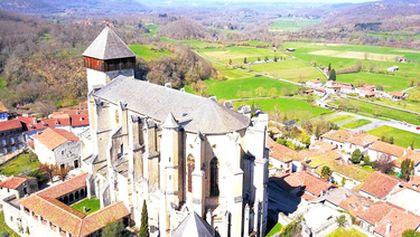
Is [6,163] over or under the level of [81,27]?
under

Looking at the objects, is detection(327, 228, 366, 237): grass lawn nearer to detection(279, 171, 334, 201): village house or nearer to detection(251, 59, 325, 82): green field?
detection(279, 171, 334, 201): village house

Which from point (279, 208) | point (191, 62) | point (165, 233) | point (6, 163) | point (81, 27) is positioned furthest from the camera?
point (81, 27)

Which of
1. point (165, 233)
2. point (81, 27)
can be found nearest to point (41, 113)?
point (165, 233)

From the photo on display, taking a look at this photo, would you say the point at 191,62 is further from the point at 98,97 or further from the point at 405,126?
the point at 98,97

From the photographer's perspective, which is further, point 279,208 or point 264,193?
point 279,208

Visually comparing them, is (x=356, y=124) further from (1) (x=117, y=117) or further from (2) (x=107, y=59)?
(2) (x=107, y=59)

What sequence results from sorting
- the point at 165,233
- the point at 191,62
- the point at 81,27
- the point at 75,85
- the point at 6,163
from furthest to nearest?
the point at 81,27 → the point at 191,62 → the point at 75,85 → the point at 6,163 → the point at 165,233

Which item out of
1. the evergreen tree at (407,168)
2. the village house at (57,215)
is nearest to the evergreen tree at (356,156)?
the evergreen tree at (407,168)

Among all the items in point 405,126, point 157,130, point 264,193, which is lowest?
point 405,126
